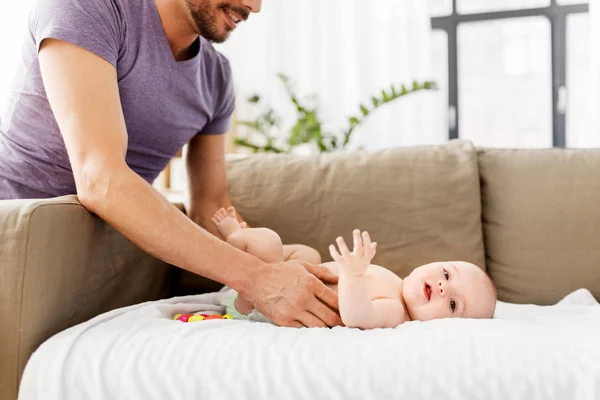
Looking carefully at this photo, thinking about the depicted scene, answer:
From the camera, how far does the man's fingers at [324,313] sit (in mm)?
1184

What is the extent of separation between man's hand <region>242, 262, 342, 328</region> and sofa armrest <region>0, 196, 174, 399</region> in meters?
0.32

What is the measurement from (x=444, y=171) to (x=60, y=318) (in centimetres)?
110

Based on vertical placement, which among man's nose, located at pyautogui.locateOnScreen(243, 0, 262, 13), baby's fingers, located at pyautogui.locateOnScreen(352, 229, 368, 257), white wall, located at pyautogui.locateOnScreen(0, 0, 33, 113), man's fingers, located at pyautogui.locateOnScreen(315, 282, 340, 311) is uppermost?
white wall, located at pyautogui.locateOnScreen(0, 0, 33, 113)

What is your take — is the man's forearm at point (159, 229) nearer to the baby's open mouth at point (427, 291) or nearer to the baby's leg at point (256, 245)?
the baby's leg at point (256, 245)

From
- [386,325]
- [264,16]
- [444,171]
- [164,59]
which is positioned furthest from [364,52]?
[386,325]

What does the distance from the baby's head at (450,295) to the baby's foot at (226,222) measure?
1.49 feet

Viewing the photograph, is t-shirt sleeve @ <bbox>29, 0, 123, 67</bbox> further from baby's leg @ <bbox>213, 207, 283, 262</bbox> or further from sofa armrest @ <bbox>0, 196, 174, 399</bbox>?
baby's leg @ <bbox>213, 207, 283, 262</bbox>

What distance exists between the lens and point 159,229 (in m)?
1.11

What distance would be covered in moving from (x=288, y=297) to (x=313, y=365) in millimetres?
216

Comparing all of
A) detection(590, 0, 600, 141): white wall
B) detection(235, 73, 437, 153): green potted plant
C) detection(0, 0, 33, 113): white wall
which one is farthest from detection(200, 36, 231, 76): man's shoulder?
detection(590, 0, 600, 141): white wall

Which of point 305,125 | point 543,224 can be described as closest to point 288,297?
point 543,224

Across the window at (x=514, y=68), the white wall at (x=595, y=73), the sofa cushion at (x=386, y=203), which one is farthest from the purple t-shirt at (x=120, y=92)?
the window at (x=514, y=68)

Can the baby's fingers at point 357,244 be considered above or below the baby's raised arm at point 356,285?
above

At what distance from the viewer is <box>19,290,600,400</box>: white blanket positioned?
0.93 m
